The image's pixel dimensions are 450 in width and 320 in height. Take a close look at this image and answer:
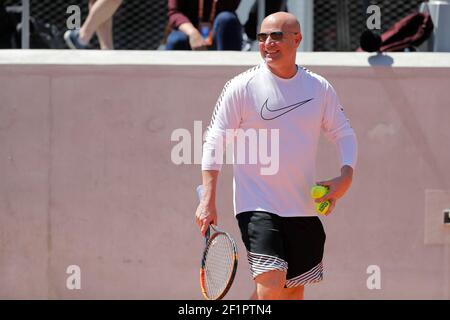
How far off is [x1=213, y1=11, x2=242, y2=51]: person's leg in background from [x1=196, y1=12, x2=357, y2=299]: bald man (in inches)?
93.5

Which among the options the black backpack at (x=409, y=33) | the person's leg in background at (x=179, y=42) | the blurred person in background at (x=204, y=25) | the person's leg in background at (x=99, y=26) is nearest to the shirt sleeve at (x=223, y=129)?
the blurred person in background at (x=204, y=25)

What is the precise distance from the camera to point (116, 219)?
24.9 ft

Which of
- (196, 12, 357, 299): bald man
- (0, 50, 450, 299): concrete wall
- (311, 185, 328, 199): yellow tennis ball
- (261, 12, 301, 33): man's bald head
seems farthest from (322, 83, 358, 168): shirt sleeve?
(0, 50, 450, 299): concrete wall

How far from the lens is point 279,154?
5.71 m

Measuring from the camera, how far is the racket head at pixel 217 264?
5523mm

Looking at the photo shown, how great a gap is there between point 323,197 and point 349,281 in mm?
2106

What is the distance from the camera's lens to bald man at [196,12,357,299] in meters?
5.65

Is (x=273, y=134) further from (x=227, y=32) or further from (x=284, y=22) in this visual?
(x=227, y=32)

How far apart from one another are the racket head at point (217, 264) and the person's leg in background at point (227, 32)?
9.01ft

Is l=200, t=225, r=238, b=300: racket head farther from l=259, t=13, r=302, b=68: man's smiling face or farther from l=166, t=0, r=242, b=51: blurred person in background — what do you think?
l=166, t=0, r=242, b=51: blurred person in background

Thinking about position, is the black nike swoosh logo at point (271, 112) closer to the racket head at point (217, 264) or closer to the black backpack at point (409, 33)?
the racket head at point (217, 264)

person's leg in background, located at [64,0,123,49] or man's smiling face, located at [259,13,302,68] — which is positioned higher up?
person's leg in background, located at [64,0,123,49]
